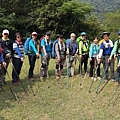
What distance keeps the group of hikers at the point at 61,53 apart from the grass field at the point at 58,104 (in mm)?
769

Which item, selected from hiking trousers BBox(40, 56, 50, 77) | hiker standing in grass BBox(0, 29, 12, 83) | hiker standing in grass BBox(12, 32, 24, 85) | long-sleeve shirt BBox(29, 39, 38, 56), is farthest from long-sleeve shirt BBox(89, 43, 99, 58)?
hiker standing in grass BBox(0, 29, 12, 83)

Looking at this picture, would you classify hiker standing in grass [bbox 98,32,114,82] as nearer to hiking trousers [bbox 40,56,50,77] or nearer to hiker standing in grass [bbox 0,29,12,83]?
hiking trousers [bbox 40,56,50,77]

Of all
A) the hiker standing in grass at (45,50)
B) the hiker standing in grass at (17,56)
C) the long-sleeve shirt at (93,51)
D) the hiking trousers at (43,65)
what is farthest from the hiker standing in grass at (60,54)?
the hiker standing in grass at (17,56)

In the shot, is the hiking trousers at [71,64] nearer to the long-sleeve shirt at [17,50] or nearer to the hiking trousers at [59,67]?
the hiking trousers at [59,67]

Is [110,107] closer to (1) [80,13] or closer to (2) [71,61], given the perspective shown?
(2) [71,61]

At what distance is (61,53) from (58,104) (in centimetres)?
378

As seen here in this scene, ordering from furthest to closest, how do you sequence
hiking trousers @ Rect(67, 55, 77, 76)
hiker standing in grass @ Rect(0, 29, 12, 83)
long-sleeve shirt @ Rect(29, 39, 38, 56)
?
hiking trousers @ Rect(67, 55, 77, 76) < long-sleeve shirt @ Rect(29, 39, 38, 56) < hiker standing in grass @ Rect(0, 29, 12, 83)

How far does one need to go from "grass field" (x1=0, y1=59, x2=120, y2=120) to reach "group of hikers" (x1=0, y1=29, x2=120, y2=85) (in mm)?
769

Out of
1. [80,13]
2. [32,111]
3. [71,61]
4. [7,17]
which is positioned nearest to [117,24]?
[80,13]

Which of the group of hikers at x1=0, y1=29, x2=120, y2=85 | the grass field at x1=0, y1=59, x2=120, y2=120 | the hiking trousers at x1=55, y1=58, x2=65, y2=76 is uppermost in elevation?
the group of hikers at x1=0, y1=29, x2=120, y2=85

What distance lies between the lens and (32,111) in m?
8.94

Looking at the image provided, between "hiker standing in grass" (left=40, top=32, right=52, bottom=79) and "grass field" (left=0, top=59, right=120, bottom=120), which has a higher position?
"hiker standing in grass" (left=40, top=32, right=52, bottom=79)

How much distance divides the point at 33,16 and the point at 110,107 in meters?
40.4

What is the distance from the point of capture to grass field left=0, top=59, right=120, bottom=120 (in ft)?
28.1
